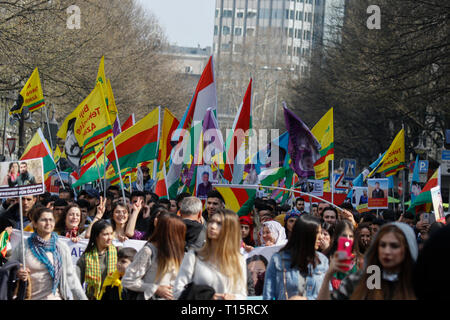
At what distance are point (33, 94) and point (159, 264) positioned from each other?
33.6 feet

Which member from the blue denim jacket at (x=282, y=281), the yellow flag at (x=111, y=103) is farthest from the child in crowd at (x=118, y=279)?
the yellow flag at (x=111, y=103)

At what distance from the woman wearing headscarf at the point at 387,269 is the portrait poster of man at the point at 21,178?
11.8 ft

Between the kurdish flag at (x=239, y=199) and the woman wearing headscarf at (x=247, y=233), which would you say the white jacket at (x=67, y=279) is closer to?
the woman wearing headscarf at (x=247, y=233)

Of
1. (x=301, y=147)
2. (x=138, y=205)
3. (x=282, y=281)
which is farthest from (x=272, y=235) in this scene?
(x=301, y=147)

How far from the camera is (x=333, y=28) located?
4097cm

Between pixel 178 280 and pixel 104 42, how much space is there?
30.9 meters

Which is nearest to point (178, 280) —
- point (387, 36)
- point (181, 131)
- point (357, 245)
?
point (357, 245)

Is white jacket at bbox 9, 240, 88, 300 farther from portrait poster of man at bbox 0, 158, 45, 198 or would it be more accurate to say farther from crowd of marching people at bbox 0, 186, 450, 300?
portrait poster of man at bbox 0, 158, 45, 198

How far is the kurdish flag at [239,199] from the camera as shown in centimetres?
1103

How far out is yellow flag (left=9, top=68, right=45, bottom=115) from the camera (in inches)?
631

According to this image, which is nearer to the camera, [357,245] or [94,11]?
[357,245]

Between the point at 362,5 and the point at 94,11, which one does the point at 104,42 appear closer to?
the point at 94,11

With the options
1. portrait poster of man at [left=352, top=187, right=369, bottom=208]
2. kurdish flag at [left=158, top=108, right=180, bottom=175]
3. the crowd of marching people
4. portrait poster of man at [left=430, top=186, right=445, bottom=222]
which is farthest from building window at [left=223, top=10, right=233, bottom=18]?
the crowd of marching people
